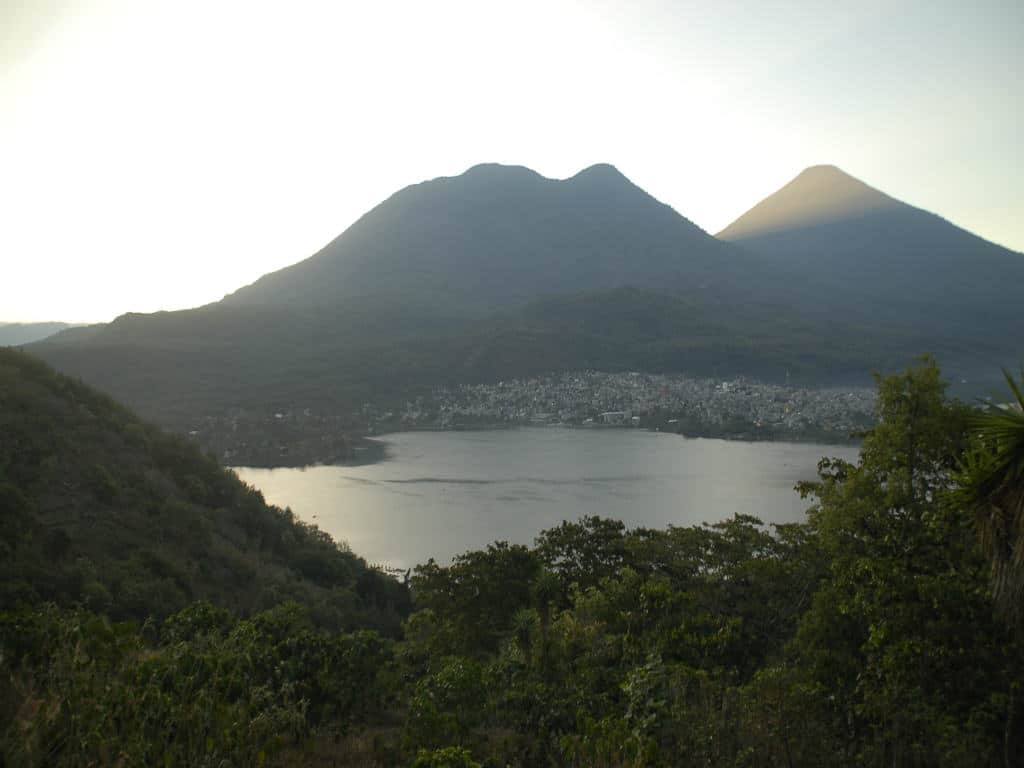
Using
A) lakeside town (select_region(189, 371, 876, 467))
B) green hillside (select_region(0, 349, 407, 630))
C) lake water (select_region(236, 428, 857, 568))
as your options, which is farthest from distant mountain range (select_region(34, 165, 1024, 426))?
green hillside (select_region(0, 349, 407, 630))

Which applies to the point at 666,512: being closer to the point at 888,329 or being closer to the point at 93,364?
the point at 93,364

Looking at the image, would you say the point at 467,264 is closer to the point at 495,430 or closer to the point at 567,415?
the point at 567,415

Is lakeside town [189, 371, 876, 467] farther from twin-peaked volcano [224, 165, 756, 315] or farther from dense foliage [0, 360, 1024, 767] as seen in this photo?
dense foliage [0, 360, 1024, 767]

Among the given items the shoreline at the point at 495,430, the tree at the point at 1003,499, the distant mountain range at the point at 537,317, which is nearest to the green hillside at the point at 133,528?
the tree at the point at 1003,499

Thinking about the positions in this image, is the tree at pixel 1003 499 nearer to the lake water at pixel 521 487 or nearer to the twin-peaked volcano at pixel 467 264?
the lake water at pixel 521 487

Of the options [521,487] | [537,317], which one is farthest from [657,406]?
[537,317]

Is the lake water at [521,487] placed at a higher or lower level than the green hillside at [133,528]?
lower
